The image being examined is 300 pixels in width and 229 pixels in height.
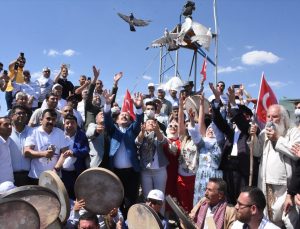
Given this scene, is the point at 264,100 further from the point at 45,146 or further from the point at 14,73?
the point at 14,73

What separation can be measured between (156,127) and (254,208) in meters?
2.90

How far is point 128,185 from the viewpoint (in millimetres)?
6719

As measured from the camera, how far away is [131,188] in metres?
6.73

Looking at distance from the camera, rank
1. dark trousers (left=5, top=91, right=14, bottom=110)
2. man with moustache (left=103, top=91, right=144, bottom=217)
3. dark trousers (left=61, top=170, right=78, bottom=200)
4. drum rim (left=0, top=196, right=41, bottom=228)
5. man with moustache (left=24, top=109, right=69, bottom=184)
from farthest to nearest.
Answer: dark trousers (left=5, top=91, right=14, bottom=110) < man with moustache (left=103, top=91, right=144, bottom=217) < dark trousers (left=61, top=170, right=78, bottom=200) < man with moustache (left=24, top=109, right=69, bottom=184) < drum rim (left=0, top=196, right=41, bottom=228)

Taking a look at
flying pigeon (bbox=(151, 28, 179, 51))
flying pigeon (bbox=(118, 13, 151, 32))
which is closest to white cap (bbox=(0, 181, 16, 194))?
flying pigeon (bbox=(118, 13, 151, 32))

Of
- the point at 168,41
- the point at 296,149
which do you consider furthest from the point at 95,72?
the point at 168,41

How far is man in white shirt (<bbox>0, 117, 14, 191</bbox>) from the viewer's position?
5.43 m

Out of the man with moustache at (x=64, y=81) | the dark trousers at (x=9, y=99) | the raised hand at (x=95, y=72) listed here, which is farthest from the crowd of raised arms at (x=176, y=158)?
the dark trousers at (x=9, y=99)

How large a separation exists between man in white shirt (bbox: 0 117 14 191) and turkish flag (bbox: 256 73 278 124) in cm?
377

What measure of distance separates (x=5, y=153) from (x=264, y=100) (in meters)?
4.05

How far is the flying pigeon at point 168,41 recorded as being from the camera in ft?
75.2

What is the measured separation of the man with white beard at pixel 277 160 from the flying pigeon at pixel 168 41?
17730 mm

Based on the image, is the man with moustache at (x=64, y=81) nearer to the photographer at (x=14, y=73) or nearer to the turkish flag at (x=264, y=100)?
the photographer at (x=14, y=73)

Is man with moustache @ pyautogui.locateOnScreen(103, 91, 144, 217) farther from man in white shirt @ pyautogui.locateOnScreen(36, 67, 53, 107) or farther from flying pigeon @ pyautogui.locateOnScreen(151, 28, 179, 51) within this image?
flying pigeon @ pyautogui.locateOnScreen(151, 28, 179, 51)
